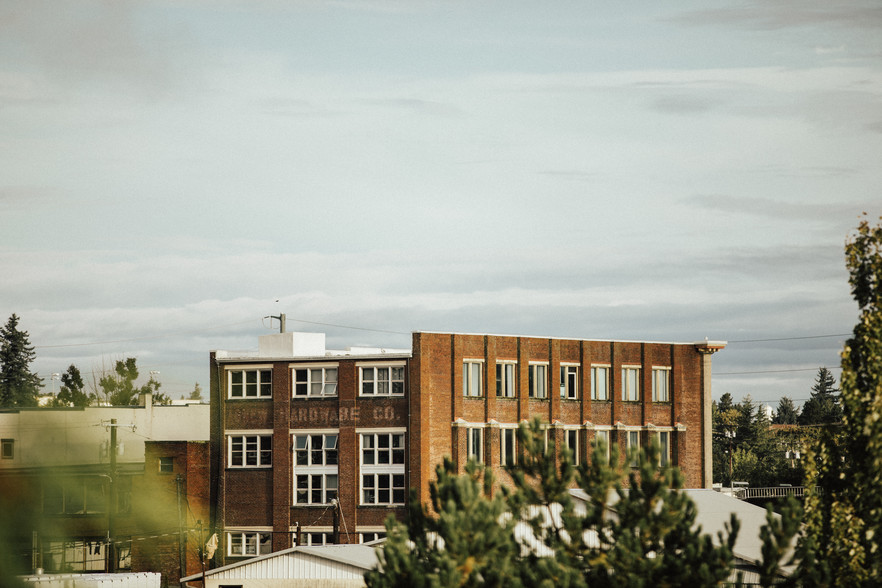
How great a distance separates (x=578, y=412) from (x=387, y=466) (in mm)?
13569

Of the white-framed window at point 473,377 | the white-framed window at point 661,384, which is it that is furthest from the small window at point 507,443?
the white-framed window at point 661,384

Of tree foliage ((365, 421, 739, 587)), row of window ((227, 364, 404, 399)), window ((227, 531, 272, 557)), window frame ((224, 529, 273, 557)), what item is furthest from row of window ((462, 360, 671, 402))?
tree foliage ((365, 421, 739, 587))

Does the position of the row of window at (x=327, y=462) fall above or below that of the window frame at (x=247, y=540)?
above

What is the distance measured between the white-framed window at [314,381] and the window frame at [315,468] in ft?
7.85

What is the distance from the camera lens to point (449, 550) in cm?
2406

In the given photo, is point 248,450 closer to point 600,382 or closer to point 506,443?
point 506,443

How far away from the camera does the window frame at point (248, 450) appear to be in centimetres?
7494

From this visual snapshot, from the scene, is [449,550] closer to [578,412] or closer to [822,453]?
[822,453]

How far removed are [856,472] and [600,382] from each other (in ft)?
174

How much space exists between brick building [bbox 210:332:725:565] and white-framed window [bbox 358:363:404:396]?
6 cm

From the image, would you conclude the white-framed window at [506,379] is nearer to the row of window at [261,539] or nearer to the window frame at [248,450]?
the row of window at [261,539]

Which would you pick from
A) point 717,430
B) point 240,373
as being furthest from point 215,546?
point 717,430

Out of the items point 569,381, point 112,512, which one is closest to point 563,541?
point 569,381

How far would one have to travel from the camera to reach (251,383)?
249 feet
